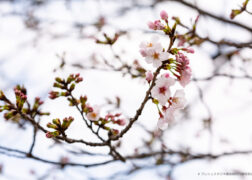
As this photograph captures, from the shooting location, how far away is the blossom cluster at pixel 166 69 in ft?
4.36

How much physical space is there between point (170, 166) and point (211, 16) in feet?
7.62

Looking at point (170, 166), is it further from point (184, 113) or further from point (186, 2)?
point (186, 2)

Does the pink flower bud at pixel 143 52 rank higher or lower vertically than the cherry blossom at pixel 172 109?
higher

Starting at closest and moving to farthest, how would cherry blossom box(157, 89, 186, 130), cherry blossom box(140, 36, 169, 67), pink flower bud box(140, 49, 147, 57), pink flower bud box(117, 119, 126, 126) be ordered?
cherry blossom box(140, 36, 169, 67) → pink flower bud box(140, 49, 147, 57) → cherry blossom box(157, 89, 186, 130) → pink flower bud box(117, 119, 126, 126)

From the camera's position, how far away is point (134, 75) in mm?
2342

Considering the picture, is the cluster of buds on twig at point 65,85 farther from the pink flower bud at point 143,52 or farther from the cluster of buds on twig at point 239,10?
the cluster of buds on twig at point 239,10

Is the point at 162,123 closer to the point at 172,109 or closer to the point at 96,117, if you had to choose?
the point at 172,109

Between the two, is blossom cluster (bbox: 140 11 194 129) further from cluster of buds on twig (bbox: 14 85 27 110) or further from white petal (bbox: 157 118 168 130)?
cluster of buds on twig (bbox: 14 85 27 110)

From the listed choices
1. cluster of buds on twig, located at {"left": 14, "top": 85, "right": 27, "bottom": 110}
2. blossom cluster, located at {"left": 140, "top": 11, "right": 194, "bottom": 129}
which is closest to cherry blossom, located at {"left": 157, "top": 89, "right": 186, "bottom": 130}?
blossom cluster, located at {"left": 140, "top": 11, "right": 194, "bottom": 129}

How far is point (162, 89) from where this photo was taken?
4.59 feet

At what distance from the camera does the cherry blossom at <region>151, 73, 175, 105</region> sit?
1.36 meters

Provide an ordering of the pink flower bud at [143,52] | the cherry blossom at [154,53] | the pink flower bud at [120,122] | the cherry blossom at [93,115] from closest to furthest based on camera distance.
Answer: the cherry blossom at [154,53]
the pink flower bud at [143,52]
the cherry blossom at [93,115]
the pink flower bud at [120,122]

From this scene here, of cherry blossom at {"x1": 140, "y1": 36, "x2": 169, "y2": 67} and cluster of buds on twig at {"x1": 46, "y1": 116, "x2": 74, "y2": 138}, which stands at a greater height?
cherry blossom at {"x1": 140, "y1": 36, "x2": 169, "y2": 67}

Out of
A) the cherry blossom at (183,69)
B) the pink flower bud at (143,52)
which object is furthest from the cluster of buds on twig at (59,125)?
the cherry blossom at (183,69)
